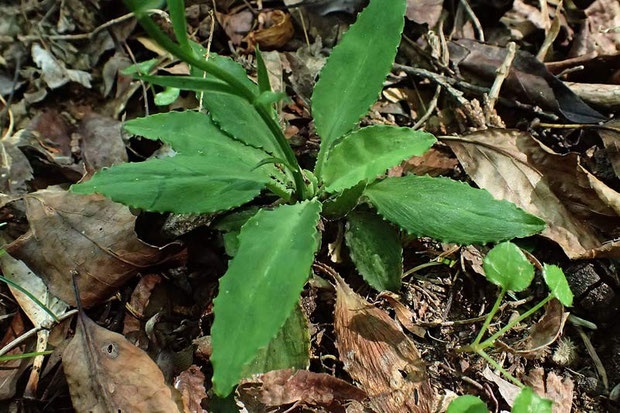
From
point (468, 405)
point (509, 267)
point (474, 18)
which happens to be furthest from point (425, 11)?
point (468, 405)

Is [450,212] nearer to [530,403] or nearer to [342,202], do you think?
[342,202]

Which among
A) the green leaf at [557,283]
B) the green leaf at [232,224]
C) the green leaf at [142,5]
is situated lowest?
the green leaf at [232,224]

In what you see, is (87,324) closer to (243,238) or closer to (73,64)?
(243,238)

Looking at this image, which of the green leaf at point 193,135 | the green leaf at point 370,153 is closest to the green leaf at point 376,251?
the green leaf at point 370,153

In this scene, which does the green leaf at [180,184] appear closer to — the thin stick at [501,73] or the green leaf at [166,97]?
the green leaf at [166,97]

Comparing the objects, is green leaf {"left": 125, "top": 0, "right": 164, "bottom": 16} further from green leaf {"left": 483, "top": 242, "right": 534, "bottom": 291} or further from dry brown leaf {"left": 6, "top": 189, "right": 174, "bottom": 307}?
green leaf {"left": 483, "top": 242, "right": 534, "bottom": 291}

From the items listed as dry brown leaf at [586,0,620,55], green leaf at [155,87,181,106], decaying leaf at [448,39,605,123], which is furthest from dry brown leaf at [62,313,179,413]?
dry brown leaf at [586,0,620,55]
